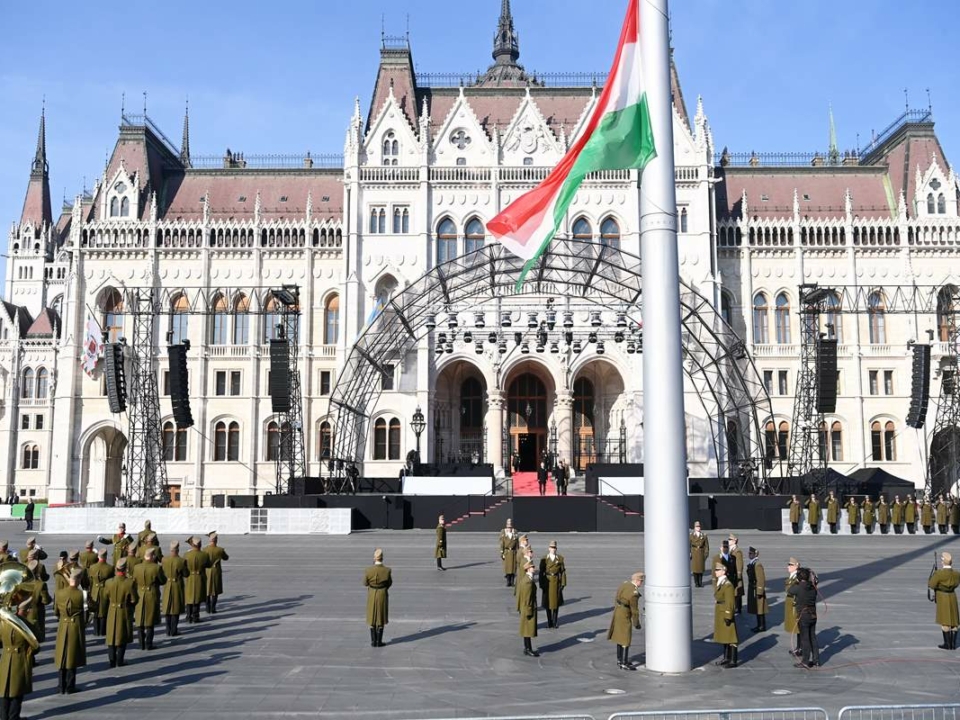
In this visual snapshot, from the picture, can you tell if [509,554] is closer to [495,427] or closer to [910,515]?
[910,515]

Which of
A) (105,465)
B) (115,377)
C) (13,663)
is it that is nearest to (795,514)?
(13,663)

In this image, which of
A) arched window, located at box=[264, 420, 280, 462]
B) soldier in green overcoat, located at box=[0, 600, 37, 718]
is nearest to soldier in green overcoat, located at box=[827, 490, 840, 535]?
soldier in green overcoat, located at box=[0, 600, 37, 718]

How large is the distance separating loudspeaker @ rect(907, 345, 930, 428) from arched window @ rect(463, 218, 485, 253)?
962 inches

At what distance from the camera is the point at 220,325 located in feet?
189

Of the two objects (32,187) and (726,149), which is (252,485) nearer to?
(726,149)

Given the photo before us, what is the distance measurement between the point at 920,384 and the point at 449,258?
26.5m

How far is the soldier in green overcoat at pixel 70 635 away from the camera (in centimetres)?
1163

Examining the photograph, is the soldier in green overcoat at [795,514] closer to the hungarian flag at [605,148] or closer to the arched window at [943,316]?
the hungarian flag at [605,148]

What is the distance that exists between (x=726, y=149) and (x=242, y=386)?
3736cm

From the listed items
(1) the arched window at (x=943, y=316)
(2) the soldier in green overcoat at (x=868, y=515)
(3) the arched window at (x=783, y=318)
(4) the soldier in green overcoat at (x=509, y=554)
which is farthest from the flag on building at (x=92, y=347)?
(1) the arched window at (x=943, y=316)

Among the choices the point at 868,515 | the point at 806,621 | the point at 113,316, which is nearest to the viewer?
the point at 806,621

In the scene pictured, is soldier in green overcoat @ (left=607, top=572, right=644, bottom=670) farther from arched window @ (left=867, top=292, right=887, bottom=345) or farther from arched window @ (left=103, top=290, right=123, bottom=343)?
arched window @ (left=103, top=290, right=123, bottom=343)

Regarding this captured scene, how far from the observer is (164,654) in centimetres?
1418

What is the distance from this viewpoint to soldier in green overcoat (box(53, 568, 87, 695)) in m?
11.6
